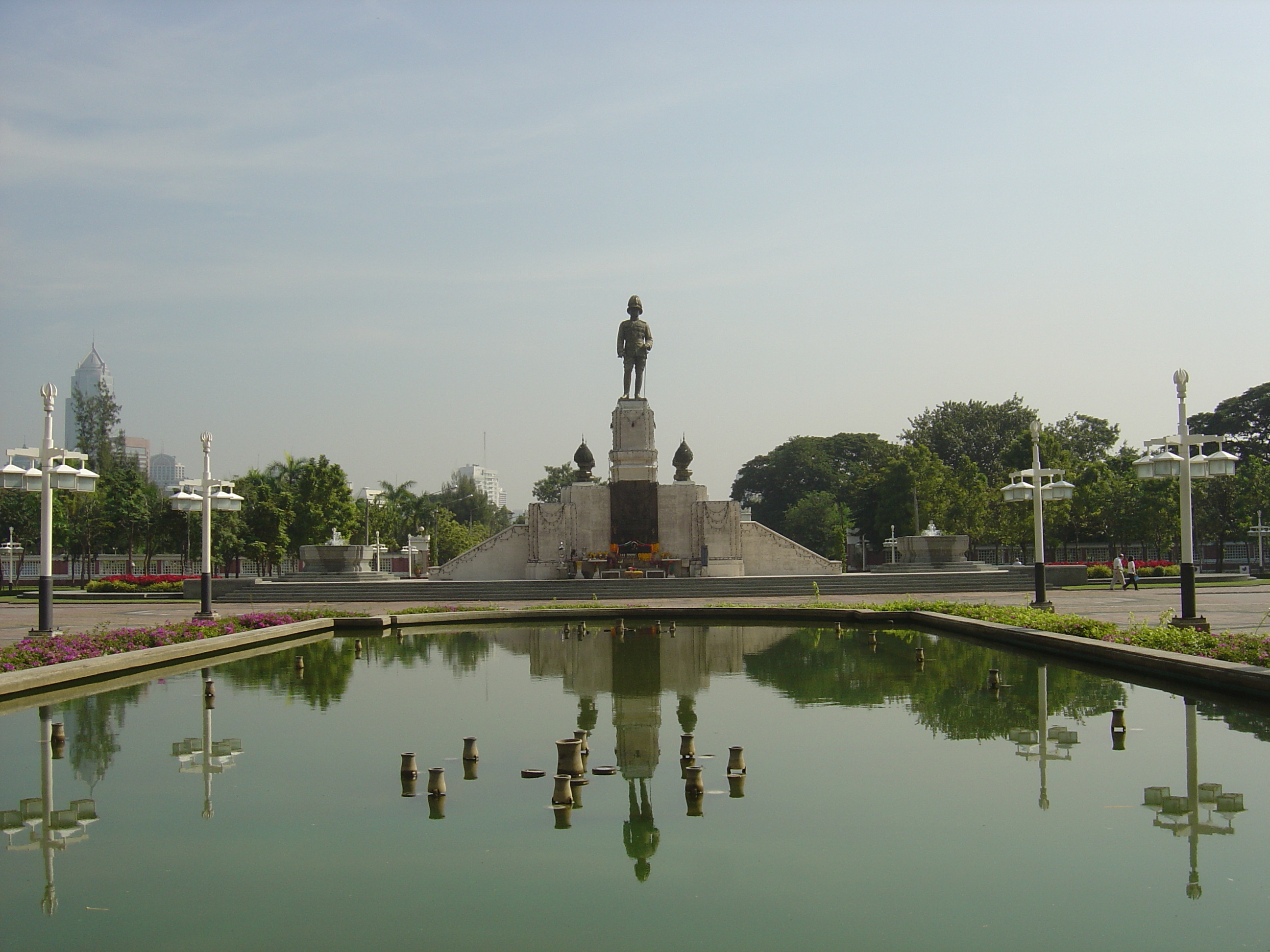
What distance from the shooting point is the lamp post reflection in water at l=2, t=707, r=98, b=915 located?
661 cm

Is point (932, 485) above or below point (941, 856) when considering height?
above

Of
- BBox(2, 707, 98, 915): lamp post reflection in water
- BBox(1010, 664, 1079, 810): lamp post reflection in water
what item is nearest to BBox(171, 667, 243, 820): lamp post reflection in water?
BBox(2, 707, 98, 915): lamp post reflection in water

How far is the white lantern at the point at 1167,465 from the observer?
1534cm

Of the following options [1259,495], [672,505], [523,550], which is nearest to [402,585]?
[523,550]

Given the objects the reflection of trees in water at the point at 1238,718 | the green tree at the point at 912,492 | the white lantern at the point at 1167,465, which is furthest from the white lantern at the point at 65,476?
the green tree at the point at 912,492

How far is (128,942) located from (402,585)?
25.9 m

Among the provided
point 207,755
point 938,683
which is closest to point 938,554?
point 938,683

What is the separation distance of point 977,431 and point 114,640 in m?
55.2

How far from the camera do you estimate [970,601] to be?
2572 cm

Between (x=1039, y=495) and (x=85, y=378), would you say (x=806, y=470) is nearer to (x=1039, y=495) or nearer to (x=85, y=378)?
(x=1039, y=495)

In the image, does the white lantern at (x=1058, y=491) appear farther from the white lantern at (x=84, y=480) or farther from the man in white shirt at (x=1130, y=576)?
the white lantern at (x=84, y=480)

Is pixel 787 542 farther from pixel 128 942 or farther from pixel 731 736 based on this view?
pixel 128 942

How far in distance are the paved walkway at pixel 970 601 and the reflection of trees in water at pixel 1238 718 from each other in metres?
Answer: 6.14

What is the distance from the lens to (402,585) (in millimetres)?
30859
